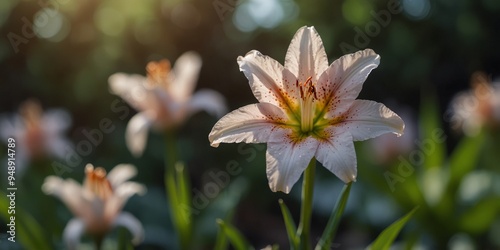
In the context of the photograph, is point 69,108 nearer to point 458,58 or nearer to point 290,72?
point 458,58

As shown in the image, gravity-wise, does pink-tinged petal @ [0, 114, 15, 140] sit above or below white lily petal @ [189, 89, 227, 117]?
above

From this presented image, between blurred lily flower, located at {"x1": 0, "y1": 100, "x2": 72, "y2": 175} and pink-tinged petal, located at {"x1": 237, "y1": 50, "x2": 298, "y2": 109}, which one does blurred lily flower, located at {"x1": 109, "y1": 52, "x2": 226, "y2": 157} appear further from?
pink-tinged petal, located at {"x1": 237, "y1": 50, "x2": 298, "y2": 109}

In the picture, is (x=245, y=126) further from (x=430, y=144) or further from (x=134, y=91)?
(x=430, y=144)

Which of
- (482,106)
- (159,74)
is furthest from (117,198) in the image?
(482,106)

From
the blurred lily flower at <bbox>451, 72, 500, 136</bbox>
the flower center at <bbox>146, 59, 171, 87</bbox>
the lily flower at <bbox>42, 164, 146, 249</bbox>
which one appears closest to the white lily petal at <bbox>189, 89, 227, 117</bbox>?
the flower center at <bbox>146, 59, 171, 87</bbox>

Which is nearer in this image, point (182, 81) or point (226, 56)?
point (182, 81)

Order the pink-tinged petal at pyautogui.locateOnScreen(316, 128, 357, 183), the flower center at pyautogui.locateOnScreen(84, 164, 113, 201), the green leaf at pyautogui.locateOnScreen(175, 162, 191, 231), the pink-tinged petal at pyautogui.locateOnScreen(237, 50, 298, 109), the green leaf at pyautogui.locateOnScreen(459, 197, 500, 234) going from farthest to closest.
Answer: the green leaf at pyautogui.locateOnScreen(459, 197, 500, 234)
the green leaf at pyautogui.locateOnScreen(175, 162, 191, 231)
the flower center at pyautogui.locateOnScreen(84, 164, 113, 201)
the pink-tinged petal at pyautogui.locateOnScreen(237, 50, 298, 109)
the pink-tinged petal at pyautogui.locateOnScreen(316, 128, 357, 183)

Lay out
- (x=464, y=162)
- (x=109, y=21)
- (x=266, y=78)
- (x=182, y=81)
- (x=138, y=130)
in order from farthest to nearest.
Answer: (x=109, y=21) → (x=464, y=162) → (x=182, y=81) → (x=138, y=130) → (x=266, y=78)

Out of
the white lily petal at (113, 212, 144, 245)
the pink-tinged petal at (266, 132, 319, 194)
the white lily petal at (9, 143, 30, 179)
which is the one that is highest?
the white lily petal at (9, 143, 30, 179)
